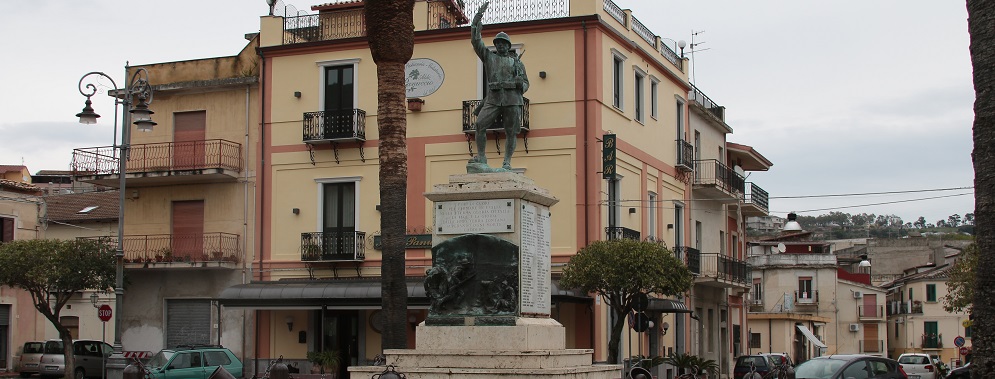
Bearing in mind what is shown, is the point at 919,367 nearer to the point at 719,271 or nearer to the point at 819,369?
the point at 719,271

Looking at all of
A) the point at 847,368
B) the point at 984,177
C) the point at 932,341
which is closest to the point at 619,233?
the point at 847,368

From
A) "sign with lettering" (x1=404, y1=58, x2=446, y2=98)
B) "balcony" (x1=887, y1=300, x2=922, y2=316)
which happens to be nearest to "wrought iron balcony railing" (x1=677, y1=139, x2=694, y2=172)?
"sign with lettering" (x1=404, y1=58, x2=446, y2=98)

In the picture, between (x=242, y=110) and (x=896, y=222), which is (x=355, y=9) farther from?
(x=896, y=222)

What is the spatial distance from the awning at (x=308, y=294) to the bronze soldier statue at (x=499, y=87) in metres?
14.3

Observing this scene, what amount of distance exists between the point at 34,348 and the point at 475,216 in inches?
1027

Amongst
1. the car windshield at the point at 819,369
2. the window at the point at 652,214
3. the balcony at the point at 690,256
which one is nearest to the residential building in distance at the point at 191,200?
the window at the point at 652,214

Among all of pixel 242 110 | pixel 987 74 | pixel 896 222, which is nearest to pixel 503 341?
pixel 987 74

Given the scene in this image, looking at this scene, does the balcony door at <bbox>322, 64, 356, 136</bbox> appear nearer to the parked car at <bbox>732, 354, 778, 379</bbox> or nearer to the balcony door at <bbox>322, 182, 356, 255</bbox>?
the balcony door at <bbox>322, 182, 356, 255</bbox>

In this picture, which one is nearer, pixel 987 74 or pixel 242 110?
pixel 987 74

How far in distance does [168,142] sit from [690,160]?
1623 centimetres

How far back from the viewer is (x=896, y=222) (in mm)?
177125

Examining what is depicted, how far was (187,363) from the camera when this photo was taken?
2941cm

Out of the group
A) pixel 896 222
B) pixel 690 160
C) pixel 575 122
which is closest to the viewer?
pixel 575 122

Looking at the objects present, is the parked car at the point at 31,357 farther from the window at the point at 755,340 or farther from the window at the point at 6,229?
the window at the point at 755,340
